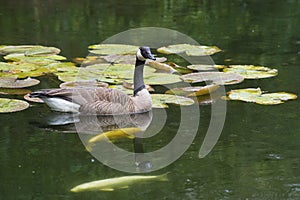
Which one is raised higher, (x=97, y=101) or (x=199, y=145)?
(x=97, y=101)

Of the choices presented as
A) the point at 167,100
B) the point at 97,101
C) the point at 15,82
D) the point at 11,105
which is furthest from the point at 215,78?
the point at 11,105

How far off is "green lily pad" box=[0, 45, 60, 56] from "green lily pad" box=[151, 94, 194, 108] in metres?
2.14

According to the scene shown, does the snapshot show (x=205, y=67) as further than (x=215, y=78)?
Yes

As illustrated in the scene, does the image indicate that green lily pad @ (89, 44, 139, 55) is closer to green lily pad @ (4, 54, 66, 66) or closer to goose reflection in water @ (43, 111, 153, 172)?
green lily pad @ (4, 54, 66, 66)

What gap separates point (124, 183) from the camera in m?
4.49

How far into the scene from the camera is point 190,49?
8.34m

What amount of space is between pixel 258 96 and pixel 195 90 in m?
0.63

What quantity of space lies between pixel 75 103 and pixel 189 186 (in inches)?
75.2

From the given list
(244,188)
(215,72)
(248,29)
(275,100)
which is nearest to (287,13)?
(248,29)

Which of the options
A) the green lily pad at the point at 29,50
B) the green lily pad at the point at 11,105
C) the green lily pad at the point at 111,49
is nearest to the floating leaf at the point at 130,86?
the green lily pad at the point at 11,105

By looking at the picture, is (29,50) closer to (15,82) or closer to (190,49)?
(15,82)

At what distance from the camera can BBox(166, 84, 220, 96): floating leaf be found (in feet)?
21.5

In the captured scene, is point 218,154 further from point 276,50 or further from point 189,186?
point 276,50

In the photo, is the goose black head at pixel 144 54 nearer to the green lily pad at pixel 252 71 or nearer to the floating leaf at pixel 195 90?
the floating leaf at pixel 195 90
